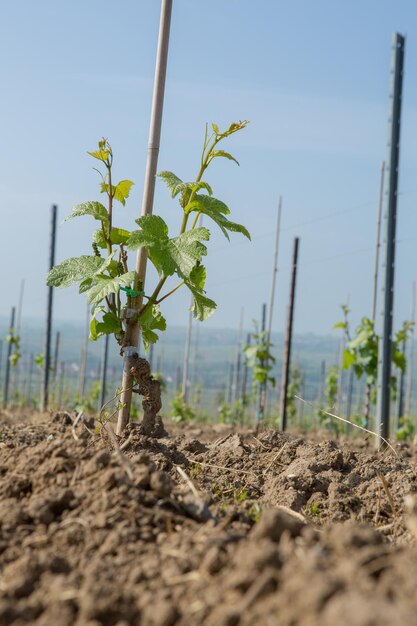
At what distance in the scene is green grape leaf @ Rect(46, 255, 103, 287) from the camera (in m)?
4.20

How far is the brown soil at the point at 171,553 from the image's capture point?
1.76 m

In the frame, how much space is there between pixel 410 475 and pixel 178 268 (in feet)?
5.25

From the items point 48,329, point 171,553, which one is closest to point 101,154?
point 171,553

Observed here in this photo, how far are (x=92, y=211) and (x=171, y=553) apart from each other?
99.7 inches

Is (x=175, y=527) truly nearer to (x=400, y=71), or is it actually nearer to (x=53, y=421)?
(x=53, y=421)

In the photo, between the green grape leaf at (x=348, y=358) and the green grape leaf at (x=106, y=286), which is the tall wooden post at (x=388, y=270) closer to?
the green grape leaf at (x=348, y=358)

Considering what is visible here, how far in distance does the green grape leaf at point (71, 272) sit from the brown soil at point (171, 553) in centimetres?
94

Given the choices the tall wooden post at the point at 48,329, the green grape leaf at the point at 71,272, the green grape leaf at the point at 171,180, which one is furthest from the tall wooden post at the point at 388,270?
the tall wooden post at the point at 48,329

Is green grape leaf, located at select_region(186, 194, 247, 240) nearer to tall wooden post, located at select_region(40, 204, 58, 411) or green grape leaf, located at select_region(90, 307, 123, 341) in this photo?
green grape leaf, located at select_region(90, 307, 123, 341)

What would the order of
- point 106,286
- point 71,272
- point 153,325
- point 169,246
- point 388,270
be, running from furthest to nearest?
1. point 388,270
2. point 153,325
3. point 71,272
4. point 169,246
5. point 106,286

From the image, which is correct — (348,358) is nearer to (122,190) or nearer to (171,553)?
(122,190)

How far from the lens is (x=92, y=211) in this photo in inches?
172

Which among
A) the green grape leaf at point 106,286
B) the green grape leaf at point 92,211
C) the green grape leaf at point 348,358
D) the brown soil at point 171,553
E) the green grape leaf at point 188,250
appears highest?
the green grape leaf at point 92,211

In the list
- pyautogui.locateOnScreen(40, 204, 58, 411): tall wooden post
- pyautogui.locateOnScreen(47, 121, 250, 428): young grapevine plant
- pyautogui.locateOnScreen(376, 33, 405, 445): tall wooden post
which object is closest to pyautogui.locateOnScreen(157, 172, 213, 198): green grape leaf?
pyautogui.locateOnScreen(47, 121, 250, 428): young grapevine plant
